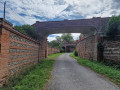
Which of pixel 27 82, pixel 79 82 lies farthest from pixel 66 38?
pixel 27 82

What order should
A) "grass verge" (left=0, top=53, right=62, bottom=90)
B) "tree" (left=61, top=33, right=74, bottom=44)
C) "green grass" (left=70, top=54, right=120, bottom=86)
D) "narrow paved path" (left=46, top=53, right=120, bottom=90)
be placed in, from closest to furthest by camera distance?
"grass verge" (left=0, top=53, right=62, bottom=90) < "narrow paved path" (left=46, top=53, right=120, bottom=90) < "green grass" (left=70, top=54, right=120, bottom=86) < "tree" (left=61, top=33, right=74, bottom=44)

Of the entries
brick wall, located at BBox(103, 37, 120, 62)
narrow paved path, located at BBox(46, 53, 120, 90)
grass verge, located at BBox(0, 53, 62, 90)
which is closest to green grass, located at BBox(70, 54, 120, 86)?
narrow paved path, located at BBox(46, 53, 120, 90)

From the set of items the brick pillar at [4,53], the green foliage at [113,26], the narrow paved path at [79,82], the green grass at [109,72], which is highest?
the green foliage at [113,26]

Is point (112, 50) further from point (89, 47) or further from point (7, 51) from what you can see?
point (7, 51)

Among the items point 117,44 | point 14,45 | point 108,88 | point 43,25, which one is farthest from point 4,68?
point 43,25

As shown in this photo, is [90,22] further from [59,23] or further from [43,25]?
[43,25]

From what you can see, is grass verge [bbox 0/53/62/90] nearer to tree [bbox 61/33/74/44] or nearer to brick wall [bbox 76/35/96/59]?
brick wall [bbox 76/35/96/59]

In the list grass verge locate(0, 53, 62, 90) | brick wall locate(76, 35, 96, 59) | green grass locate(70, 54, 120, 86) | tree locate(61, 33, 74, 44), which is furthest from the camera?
tree locate(61, 33, 74, 44)

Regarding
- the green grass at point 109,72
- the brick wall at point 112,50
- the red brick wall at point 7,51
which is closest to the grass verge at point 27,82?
the red brick wall at point 7,51

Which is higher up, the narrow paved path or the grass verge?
the grass verge

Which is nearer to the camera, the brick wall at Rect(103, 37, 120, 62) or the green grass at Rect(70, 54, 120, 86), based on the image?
the green grass at Rect(70, 54, 120, 86)

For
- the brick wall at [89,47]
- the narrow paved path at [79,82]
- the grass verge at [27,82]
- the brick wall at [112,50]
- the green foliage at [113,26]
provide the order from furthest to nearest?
the brick wall at [89,47] < the green foliage at [113,26] < the brick wall at [112,50] < the narrow paved path at [79,82] < the grass verge at [27,82]

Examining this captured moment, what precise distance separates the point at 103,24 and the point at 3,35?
12.3 m

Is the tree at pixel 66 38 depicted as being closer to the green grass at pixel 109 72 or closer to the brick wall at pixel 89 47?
the brick wall at pixel 89 47
